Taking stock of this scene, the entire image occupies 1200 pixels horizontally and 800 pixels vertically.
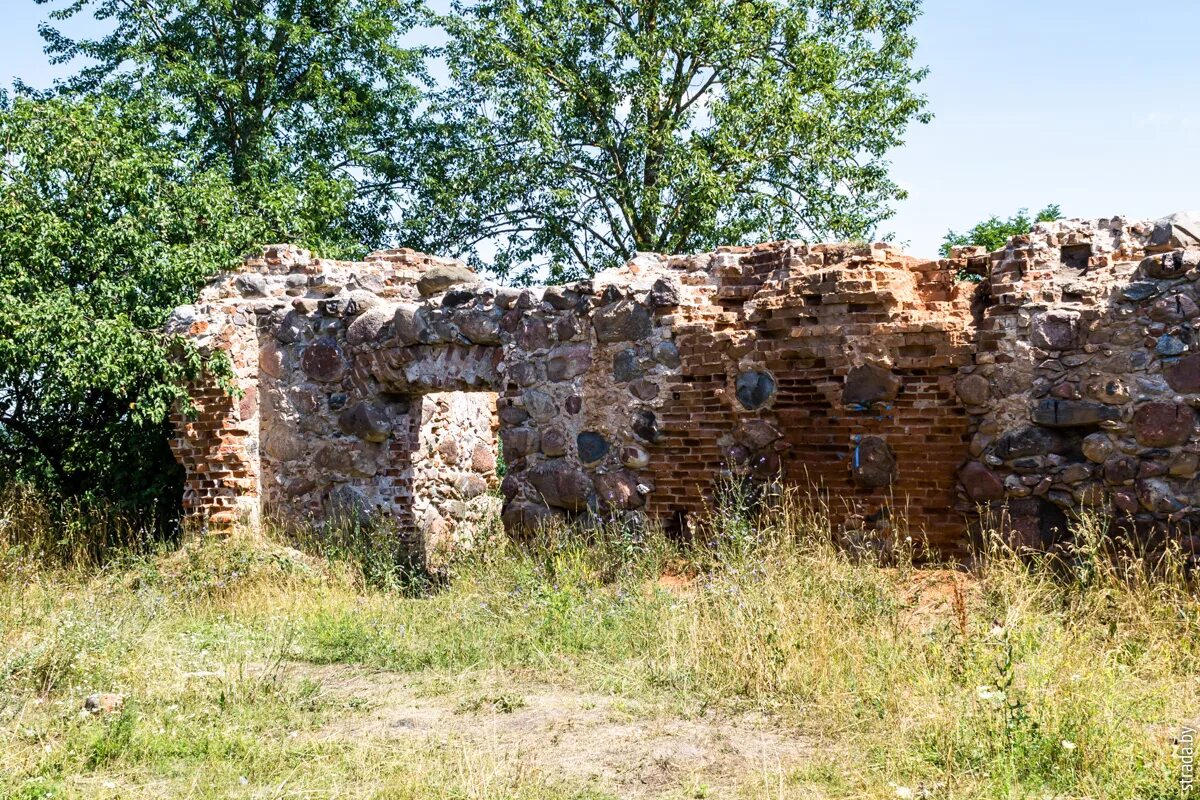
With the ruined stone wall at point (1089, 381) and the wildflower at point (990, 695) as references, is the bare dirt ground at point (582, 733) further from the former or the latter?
the ruined stone wall at point (1089, 381)

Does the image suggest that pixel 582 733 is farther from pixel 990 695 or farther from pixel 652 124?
pixel 652 124

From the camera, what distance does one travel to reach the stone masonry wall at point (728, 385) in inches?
276

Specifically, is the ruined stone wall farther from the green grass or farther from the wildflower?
the wildflower

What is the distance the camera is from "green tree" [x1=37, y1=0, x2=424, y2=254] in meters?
17.2

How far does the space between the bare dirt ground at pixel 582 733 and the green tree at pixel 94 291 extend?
4890 millimetres

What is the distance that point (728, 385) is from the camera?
27.0 feet

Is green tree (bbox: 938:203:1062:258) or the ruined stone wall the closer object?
the ruined stone wall

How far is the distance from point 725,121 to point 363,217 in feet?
19.4

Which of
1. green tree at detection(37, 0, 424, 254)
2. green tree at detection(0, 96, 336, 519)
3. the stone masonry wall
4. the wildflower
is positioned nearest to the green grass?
the wildflower

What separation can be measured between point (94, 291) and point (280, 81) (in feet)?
29.3

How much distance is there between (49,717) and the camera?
17.9 ft

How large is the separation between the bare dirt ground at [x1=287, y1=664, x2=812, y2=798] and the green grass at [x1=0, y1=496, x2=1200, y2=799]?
4 cm

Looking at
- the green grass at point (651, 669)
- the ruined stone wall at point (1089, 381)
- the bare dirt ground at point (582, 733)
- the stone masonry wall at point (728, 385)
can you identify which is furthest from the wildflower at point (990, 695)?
the ruined stone wall at point (1089, 381)

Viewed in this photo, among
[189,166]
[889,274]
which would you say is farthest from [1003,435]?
[189,166]
